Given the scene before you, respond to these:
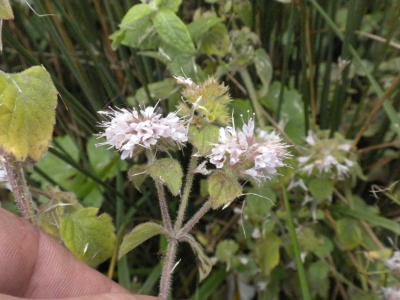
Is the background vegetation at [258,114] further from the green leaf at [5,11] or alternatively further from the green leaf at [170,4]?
the green leaf at [5,11]

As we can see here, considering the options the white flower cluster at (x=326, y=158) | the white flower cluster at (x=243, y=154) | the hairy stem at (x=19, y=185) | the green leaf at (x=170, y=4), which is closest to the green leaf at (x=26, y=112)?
the hairy stem at (x=19, y=185)

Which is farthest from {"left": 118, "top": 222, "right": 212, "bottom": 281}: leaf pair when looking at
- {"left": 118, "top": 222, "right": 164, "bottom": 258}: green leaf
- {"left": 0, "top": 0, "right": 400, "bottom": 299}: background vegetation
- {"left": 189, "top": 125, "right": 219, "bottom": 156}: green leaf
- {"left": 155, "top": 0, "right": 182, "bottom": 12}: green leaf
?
{"left": 155, "top": 0, "right": 182, "bottom": 12}: green leaf

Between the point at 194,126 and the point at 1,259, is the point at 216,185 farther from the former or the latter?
the point at 1,259

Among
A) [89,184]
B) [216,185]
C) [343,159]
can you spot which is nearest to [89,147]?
[89,184]

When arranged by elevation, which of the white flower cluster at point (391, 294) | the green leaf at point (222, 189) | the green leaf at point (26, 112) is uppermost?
the green leaf at point (26, 112)

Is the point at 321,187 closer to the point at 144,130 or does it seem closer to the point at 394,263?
the point at 394,263

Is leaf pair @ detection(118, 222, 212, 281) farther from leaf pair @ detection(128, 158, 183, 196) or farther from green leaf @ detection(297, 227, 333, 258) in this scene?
green leaf @ detection(297, 227, 333, 258)
